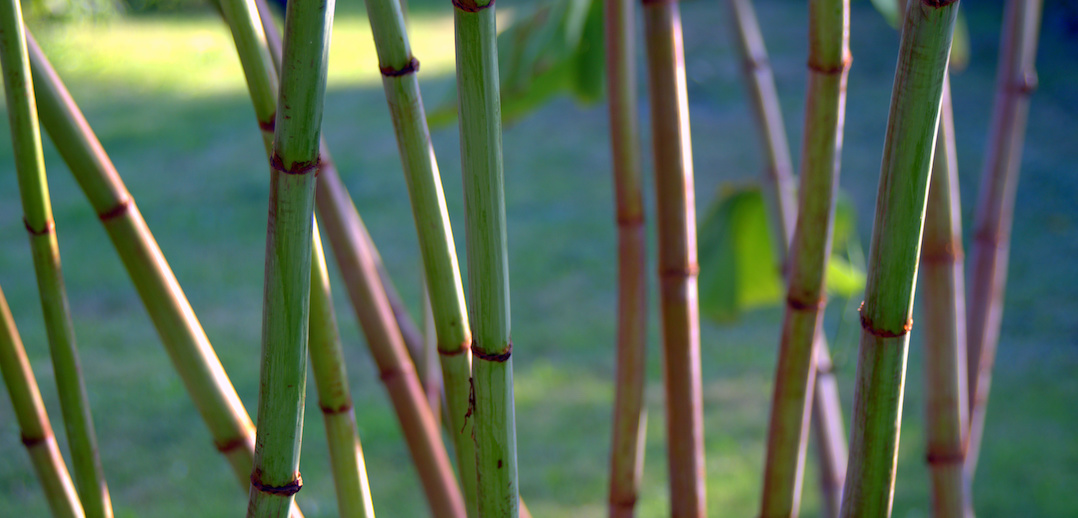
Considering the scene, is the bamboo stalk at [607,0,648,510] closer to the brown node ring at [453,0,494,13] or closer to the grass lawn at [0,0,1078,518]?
the brown node ring at [453,0,494,13]

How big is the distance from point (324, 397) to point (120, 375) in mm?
1585

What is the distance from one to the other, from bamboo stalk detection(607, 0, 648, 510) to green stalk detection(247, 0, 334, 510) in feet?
0.84

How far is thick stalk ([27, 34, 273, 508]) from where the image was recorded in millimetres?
355

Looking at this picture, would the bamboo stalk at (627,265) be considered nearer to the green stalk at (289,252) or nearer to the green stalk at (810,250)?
the green stalk at (810,250)

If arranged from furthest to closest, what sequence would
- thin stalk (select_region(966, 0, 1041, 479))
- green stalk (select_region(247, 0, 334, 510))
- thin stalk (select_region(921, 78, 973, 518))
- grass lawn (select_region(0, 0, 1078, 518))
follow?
grass lawn (select_region(0, 0, 1078, 518)) → thin stalk (select_region(966, 0, 1041, 479)) → thin stalk (select_region(921, 78, 973, 518)) → green stalk (select_region(247, 0, 334, 510))

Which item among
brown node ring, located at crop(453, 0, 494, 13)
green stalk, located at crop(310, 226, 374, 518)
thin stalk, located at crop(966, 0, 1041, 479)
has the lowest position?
green stalk, located at crop(310, 226, 374, 518)

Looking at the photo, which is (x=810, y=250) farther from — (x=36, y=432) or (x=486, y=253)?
(x=36, y=432)

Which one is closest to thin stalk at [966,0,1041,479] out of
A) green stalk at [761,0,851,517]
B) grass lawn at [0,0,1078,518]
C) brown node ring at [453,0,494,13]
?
green stalk at [761,0,851,517]

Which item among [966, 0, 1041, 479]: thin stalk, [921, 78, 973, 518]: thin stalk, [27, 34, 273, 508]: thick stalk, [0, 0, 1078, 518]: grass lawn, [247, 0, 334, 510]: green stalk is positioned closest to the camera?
[247, 0, 334, 510]: green stalk

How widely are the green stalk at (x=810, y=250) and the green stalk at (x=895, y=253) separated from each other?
0.09 metres

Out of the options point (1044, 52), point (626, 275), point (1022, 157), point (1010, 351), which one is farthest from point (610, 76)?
point (1044, 52)

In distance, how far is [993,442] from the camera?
1.44m

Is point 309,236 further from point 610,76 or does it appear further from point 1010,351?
point 1010,351

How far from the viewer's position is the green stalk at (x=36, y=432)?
0.42 metres
